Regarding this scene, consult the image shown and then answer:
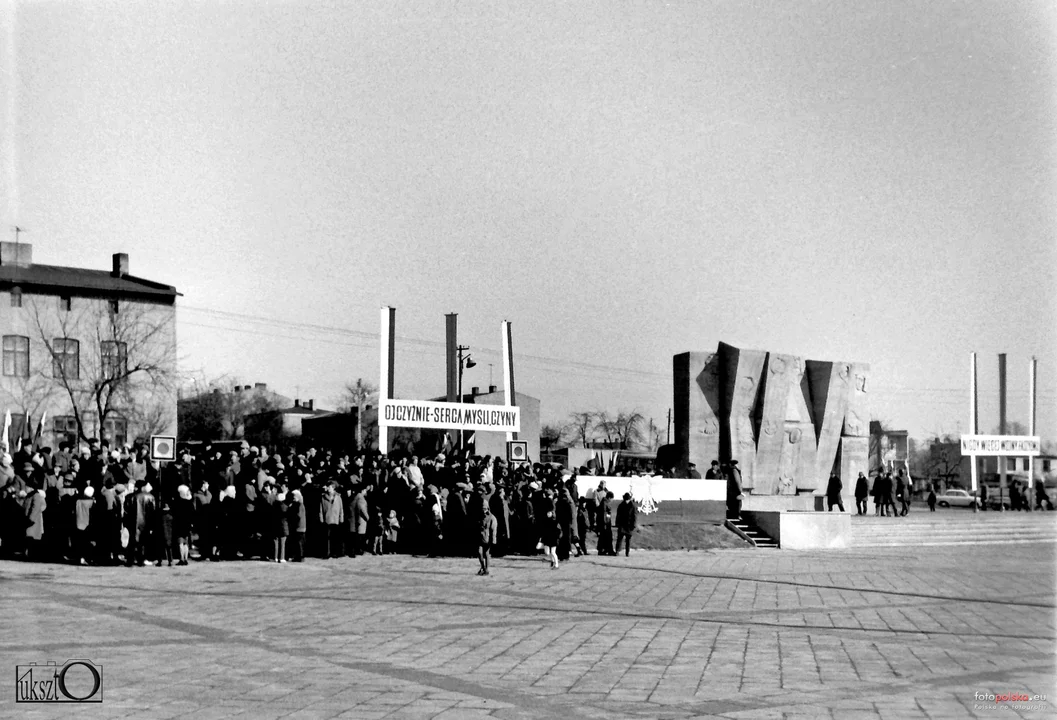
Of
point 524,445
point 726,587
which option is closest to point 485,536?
point 726,587

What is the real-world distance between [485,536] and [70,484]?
777 cm

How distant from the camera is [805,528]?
3028 centimetres

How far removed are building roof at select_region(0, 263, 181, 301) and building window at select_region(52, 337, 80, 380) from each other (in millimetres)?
2480

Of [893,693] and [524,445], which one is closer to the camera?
[893,693]

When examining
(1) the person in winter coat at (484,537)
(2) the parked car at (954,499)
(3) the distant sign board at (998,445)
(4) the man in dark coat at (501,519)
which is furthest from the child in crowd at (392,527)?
(2) the parked car at (954,499)

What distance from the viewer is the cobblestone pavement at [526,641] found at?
345 inches

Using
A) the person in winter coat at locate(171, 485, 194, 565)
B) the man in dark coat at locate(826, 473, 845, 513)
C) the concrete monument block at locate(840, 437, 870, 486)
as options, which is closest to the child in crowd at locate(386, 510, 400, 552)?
the person in winter coat at locate(171, 485, 194, 565)

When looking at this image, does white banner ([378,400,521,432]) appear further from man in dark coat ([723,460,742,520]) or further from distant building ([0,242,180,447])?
distant building ([0,242,180,447])

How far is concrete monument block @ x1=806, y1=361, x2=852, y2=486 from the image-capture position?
42375 mm

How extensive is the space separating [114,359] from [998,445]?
36440 millimetres

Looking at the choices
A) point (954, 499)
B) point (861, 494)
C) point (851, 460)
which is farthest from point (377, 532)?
point (954, 499)

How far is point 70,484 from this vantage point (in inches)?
810

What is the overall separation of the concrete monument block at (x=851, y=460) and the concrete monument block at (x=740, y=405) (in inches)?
188

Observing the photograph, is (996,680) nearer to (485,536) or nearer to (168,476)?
(485,536)
